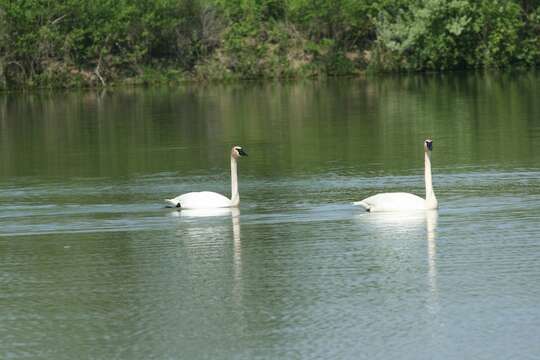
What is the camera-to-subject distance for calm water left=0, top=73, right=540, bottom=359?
39.5 feet

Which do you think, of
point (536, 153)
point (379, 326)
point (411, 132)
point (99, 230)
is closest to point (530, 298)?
point (379, 326)

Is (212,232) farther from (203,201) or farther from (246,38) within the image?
(246,38)

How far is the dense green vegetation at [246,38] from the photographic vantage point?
236 ft

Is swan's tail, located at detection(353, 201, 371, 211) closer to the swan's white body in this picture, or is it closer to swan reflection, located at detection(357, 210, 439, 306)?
swan reflection, located at detection(357, 210, 439, 306)

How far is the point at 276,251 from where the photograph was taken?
16422 millimetres

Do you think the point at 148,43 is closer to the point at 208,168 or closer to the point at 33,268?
the point at 208,168

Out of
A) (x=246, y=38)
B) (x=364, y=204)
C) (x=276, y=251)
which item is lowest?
(x=276, y=251)

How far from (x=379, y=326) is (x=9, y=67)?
6229 cm

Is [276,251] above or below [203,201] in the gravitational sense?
below

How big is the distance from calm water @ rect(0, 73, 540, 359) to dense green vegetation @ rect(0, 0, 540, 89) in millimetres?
37332

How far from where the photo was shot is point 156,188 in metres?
23.7

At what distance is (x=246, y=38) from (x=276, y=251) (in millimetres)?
60501

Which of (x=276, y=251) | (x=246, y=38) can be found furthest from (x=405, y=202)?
(x=246, y=38)

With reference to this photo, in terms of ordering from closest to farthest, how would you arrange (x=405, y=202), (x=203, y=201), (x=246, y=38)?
(x=405, y=202)
(x=203, y=201)
(x=246, y=38)
